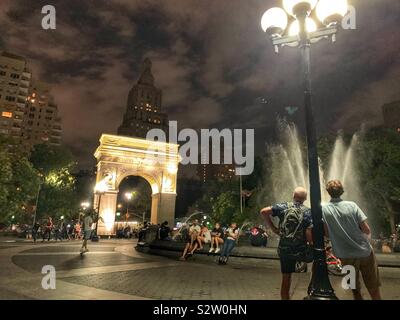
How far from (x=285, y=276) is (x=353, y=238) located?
1158mm

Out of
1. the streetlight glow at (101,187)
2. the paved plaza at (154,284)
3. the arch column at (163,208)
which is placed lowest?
the paved plaza at (154,284)

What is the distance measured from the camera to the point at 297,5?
225 inches

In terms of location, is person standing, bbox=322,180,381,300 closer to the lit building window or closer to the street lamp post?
the street lamp post

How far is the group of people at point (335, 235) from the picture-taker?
406 centimetres

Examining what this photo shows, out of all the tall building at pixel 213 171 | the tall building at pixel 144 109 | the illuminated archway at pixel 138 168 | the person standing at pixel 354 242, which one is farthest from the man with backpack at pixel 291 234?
the tall building at pixel 213 171

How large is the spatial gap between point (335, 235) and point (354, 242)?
0.26 metres

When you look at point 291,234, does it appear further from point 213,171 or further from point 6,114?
point 213,171

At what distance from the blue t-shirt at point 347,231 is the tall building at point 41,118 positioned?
114 m

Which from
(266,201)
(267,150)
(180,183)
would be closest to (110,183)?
(266,201)

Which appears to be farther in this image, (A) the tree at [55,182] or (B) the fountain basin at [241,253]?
(A) the tree at [55,182]

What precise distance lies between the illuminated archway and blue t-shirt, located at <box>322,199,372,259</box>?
37.5 m

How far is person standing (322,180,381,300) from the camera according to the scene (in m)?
4.04

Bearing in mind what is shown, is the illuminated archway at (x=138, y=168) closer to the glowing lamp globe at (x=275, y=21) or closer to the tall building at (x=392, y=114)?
the glowing lamp globe at (x=275, y=21)

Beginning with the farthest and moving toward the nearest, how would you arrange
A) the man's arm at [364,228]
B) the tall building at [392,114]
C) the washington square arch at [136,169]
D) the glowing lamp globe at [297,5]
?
the tall building at [392,114]
the washington square arch at [136,169]
the glowing lamp globe at [297,5]
the man's arm at [364,228]
